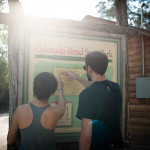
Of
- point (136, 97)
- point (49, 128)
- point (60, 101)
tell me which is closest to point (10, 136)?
point (49, 128)

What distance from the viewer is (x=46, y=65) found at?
9.55 feet

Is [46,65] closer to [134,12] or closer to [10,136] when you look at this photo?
[10,136]

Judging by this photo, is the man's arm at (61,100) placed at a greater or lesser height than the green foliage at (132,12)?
lesser

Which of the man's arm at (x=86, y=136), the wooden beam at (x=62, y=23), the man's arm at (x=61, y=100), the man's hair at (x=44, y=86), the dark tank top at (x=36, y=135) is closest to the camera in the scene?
the man's arm at (x=86, y=136)

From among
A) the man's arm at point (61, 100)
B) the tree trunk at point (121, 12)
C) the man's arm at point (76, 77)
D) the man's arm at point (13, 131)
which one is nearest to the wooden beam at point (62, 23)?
the tree trunk at point (121, 12)

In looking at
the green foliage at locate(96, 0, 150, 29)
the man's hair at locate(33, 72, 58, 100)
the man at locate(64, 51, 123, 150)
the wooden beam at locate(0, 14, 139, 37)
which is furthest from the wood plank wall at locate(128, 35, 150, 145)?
the green foliage at locate(96, 0, 150, 29)

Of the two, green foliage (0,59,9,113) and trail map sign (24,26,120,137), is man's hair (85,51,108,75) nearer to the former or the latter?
trail map sign (24,26,120,137)

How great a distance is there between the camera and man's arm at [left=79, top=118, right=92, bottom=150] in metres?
2.12

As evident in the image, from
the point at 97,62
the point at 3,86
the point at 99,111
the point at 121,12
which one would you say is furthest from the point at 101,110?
the point at 3,86

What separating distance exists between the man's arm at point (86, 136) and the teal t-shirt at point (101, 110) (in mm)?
42

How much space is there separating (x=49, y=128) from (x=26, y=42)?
46.4 inches

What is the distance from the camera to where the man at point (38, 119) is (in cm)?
227

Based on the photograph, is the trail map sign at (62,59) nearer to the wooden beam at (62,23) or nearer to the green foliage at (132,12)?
the wooden beam at (62,23)

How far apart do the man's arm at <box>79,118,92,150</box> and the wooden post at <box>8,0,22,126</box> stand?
1.02 meters
